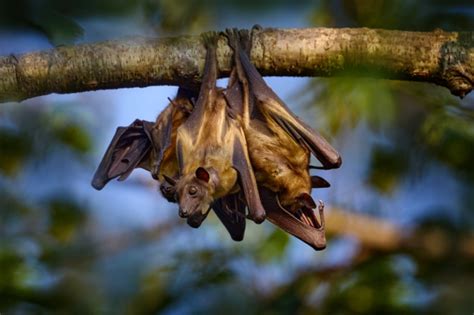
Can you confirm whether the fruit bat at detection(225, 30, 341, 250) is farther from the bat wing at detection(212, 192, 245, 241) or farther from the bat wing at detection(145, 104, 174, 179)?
the bat wing at detection(145, 104, 174, 179)

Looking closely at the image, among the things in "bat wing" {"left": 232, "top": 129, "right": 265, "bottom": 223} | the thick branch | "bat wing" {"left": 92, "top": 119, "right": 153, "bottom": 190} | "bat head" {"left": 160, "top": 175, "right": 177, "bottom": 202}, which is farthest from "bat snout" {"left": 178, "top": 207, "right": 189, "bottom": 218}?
"bat wing" {"left": 92, "top": 119, "right": 153, "bottom": 190}

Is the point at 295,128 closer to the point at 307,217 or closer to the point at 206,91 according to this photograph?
the point at 206,91

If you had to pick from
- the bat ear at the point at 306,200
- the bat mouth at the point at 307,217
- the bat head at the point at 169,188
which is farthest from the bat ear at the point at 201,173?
the bat mouth at the point at 307,217

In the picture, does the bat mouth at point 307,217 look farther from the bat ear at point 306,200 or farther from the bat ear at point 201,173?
the bat ear at point 201,173

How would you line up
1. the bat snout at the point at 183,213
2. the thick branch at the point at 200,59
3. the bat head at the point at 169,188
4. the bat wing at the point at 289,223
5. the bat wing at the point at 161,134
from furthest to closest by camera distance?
the bat wing at the point at 289,223, the bat wing at the point at 161,134, the bat head at the point at 169,188, the bat snout at the point at 183,213, the thick branch at the point at 200,59

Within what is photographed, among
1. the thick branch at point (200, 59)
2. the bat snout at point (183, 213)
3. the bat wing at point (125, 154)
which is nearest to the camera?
the thick branch at point (200, 59)

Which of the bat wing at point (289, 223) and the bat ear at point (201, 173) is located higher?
the bat ear at point (201, 173)
